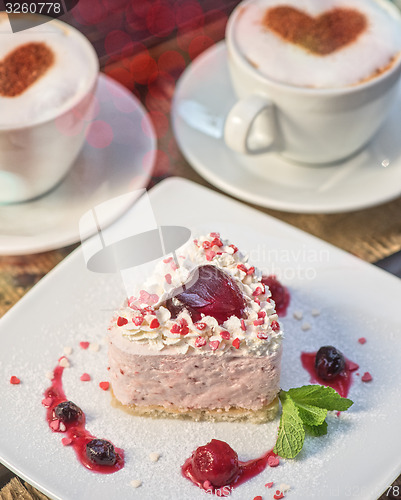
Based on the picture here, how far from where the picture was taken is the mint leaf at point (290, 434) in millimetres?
1496

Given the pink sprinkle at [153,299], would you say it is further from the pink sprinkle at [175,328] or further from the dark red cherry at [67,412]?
the dark red cherry at [67,412]

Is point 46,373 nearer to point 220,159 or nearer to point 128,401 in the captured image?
point 128,401

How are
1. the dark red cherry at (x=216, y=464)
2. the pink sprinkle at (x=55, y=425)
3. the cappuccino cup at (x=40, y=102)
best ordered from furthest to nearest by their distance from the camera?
1. the cappuccino cup at (x=40, y=102)
2. the pink sprinkle at (x=55, y=425)
3. the dark red cherry at (x=216, y=464)

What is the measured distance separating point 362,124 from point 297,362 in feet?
2.55

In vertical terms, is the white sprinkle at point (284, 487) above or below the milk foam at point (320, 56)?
below

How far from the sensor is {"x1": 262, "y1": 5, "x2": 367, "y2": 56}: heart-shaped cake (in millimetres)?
2082

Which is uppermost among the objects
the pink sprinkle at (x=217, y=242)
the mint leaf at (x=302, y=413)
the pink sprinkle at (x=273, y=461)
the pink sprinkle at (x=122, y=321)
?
the pink sprinkle at (x=122, y=321)

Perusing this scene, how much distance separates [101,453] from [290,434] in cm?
40

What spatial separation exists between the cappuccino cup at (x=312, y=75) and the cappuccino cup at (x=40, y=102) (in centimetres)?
44

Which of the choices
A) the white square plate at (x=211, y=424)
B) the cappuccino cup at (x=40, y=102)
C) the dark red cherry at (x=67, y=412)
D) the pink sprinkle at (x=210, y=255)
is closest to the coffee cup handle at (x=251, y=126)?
the white square plate at (x=211, y=424)

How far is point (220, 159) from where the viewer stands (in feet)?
7.31

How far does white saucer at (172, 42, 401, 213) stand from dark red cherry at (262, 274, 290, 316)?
0.99ft

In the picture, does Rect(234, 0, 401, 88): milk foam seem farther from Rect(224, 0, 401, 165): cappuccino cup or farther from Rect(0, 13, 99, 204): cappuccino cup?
Rect(0, 13, 99, 204): cappuccino cup

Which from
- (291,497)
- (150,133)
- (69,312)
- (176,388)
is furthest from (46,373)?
(150,133)
